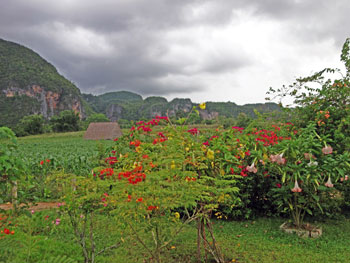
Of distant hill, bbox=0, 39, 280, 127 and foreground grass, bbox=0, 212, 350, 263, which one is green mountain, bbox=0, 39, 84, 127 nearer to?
distant hill, bbox=0, 39, 280, 127

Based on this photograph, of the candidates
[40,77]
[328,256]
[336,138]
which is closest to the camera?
[328,256]

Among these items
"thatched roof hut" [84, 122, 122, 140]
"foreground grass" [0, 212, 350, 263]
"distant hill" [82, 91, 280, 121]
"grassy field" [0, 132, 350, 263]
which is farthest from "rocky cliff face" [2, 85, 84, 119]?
"foreground grass" [0, 212, 350, 263]

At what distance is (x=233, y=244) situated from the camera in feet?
13.9

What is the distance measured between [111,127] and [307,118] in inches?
1590

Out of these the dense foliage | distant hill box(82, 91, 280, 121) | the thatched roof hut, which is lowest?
the thatched roof hut

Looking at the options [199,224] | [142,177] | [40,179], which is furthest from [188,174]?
[40,179]

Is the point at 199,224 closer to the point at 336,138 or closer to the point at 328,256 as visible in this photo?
the point at 328,256

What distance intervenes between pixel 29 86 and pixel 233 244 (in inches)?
4088

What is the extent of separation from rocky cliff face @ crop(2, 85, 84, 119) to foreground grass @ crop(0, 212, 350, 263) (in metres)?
89.4

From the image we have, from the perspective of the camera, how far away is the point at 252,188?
5367mm

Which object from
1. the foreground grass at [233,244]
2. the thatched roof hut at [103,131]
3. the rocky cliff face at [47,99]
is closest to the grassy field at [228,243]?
the foreground grass at [233,244]

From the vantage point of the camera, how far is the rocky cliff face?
8906 cm

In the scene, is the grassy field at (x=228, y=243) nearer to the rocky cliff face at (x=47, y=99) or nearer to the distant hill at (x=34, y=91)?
the distant hill at (x=34, y=91)

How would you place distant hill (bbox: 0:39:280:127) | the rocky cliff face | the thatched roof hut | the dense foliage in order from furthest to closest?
the rocky cliff face
distant hill (bbox: 0:39:280:127)
the thatched roof hut
the dense foliage
